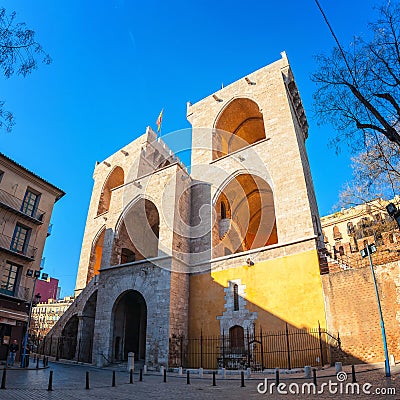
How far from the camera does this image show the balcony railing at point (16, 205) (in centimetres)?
1862

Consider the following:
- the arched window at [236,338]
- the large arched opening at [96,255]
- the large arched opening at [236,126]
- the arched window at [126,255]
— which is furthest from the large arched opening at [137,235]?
the arched window at [236,338]

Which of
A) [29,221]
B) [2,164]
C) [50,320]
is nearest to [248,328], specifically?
[29,221]

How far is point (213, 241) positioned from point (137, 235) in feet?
20.2

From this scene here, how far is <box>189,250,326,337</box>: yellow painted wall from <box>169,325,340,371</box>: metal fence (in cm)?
42

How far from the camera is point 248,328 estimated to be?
15469 millimetres

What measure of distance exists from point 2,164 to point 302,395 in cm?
1888

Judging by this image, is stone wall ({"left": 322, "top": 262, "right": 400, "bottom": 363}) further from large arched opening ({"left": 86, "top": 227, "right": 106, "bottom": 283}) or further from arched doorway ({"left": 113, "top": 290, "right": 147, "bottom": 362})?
large arched opening ({"left": 86, "top": 227, "right": 106, "bottom": 283})

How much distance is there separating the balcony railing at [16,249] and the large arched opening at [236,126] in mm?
12278

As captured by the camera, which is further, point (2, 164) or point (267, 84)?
point (267, 84)

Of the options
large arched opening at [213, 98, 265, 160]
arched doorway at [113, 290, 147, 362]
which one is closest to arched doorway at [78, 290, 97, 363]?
arched doorway at [113, 290, 147, 362]

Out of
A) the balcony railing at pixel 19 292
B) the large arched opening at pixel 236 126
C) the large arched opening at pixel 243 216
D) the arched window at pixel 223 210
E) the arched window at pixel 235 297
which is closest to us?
the arched window at pixel 235 297

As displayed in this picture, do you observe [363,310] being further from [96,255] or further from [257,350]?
[96,255]

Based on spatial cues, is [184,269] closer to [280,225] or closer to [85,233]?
[280,225]

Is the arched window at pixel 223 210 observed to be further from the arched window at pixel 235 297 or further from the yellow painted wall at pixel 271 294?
the arched window at pixel 235 297
